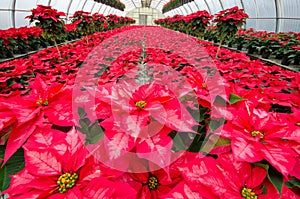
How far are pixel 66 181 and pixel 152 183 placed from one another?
0.23m

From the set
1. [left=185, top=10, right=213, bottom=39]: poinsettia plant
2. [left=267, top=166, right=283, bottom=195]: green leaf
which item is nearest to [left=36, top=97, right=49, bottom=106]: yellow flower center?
[left=267, top=166, right=283, bottom=195]: green leaf

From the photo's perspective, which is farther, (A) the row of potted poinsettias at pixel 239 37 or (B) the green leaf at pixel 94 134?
(A) the row of potted poinsettias at pixel 239 37

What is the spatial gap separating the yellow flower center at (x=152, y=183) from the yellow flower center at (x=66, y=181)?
0.20 metres

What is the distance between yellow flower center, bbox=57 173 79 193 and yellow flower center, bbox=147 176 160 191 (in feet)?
0.66

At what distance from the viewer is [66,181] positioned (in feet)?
1.39

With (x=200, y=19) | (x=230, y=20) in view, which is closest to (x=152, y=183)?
(x=230, y=20)

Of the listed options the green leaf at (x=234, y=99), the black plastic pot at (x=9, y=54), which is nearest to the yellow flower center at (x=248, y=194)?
the green leaf at (x=234, y=99)

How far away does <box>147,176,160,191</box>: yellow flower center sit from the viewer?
516 millimetres

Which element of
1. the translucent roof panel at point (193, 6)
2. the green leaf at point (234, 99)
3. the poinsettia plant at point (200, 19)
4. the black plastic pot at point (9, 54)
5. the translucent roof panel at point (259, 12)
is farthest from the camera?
the translucent roof panel at point (193, 6)

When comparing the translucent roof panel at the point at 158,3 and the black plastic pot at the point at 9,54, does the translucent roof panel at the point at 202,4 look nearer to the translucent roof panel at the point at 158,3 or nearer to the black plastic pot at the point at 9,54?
the translucent roof panel at the point at 158,3

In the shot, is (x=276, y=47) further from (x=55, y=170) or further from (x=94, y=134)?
(x=55, y=170)

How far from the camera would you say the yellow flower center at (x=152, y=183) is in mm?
516

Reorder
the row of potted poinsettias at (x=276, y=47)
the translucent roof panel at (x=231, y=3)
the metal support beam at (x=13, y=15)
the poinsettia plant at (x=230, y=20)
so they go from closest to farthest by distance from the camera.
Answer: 1. the poinsettia plant at (x=230, y=20)
2. the row of potted poinsettias at (x=276, y=47)
3. the metal support beam at (x=13, y=15)
4. the translucent roof panel at (x=231, y=3)

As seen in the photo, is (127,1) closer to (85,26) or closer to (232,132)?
(85,26)
